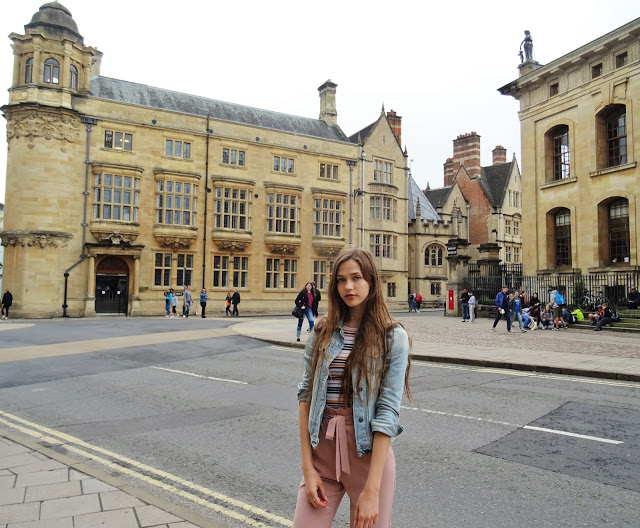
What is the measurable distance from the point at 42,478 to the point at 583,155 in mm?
25426

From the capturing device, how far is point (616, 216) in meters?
23.1

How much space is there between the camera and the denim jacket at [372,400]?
7.64 ft

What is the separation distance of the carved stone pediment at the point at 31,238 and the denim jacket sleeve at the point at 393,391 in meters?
29.8

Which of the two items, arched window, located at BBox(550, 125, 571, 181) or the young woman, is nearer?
the young woman

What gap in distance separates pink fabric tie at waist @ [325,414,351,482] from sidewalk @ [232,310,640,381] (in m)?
8.99

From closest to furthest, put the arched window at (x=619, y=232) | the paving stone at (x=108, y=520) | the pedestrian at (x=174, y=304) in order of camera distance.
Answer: the paving stone at (x=108, y=520) → the arched window at (x=619, y=232) → the pedestrian at (x=174, y=304)

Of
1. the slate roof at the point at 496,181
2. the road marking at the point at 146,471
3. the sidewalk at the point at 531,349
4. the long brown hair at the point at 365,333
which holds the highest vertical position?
the slate roof at the point at 496,181

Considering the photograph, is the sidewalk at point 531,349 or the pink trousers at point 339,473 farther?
the sidewalk at point 531,349

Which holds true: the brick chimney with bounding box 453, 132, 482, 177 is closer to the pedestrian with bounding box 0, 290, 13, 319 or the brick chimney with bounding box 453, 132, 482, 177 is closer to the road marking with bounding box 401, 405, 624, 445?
the pedestrian with bounding box 0, 290, 13, 319

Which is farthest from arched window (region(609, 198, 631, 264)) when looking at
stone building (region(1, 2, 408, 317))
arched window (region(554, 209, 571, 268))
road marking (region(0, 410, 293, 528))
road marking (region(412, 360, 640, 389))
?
road marking (region(0, 410, 293, 528))

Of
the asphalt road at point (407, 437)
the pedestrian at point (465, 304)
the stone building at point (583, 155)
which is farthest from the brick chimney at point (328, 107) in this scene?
Result: the asphalt road at point (407, 437)

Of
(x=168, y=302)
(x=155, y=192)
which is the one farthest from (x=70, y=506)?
(x=155, y=192)

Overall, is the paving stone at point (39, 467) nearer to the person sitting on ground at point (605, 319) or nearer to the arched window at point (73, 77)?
the person sitting on ground at point (605, 319)

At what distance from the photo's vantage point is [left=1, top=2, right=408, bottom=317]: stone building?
28.4 meters
